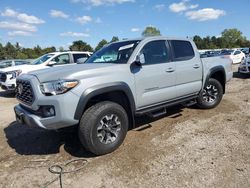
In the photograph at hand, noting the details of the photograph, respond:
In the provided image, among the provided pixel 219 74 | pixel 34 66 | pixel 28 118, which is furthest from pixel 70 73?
pixel 34 66

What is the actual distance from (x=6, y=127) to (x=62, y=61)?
17.5ft

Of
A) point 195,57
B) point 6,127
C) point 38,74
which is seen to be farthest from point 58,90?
point 195,57

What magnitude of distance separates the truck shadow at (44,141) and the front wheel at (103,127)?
27cm

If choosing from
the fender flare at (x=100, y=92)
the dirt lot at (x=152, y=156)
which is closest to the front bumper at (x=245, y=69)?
the dirt lot at (x=152, y=156)

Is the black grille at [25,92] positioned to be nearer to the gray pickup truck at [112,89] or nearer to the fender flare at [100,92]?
the gray pickup truck at [112,89]

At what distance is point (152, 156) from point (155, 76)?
4.97 ft

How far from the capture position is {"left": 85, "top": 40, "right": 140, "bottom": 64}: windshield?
4.73 metres

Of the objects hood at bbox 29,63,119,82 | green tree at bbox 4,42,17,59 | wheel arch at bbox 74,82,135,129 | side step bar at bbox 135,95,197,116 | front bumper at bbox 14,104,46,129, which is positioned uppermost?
green tree at bbox 4,42,17,59

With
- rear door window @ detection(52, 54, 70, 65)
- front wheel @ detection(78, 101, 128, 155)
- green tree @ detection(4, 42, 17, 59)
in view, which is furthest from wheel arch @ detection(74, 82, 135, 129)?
green tree @ detection(4, 42, 17, 59)

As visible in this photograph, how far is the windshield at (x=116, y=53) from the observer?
473cm

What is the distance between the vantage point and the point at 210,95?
6609mm

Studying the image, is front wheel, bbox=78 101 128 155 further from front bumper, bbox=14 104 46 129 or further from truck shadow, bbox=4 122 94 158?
front bumper, bbox=14 104 46 129

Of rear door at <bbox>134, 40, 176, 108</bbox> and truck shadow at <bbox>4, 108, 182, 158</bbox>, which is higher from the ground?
rear door at <bbox>134, 40, 176, 108</bbox>

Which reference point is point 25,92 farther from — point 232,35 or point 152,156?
point 232,35
